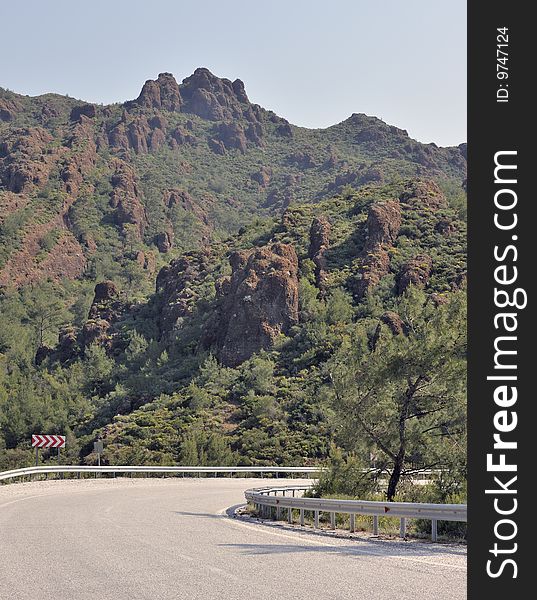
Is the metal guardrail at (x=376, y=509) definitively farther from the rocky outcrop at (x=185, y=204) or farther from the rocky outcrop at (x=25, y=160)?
the rocky outcrop at (x=185, y=204)

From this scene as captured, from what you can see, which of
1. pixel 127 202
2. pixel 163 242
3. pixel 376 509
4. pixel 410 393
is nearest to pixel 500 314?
pixel 376 509

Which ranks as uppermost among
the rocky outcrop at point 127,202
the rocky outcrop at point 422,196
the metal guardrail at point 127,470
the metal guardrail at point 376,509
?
the rocky outcrop at point 127,202

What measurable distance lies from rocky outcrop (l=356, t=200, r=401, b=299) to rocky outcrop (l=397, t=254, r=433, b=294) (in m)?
2.49

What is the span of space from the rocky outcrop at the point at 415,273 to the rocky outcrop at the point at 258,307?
28.0 ft

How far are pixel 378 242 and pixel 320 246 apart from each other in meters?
5.34

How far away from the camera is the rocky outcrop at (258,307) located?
6881 centimetres

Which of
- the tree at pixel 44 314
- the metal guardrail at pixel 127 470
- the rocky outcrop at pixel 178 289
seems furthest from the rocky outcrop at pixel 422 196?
the tree at pixel 44 314

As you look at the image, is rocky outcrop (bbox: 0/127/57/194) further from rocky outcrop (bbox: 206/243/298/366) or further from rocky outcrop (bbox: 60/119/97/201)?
rocky outcrop (bbox: 206/243/298/366)

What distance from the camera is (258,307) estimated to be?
68938mm

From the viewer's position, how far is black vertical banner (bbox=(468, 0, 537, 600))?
348 inches

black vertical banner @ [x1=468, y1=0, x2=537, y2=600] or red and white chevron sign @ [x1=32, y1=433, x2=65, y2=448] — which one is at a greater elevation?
black vertical banner @ [x1=468, y1=0, x2=537, y2=600]

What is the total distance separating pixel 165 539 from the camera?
51.8 ft

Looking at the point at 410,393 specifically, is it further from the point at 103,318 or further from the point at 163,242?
the point at 163,242

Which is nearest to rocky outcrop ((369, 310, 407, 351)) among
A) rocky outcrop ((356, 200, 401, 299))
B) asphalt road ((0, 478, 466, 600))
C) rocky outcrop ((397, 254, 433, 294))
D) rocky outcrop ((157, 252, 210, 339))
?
rocky outcrop ((397, 254, 433, 294))
